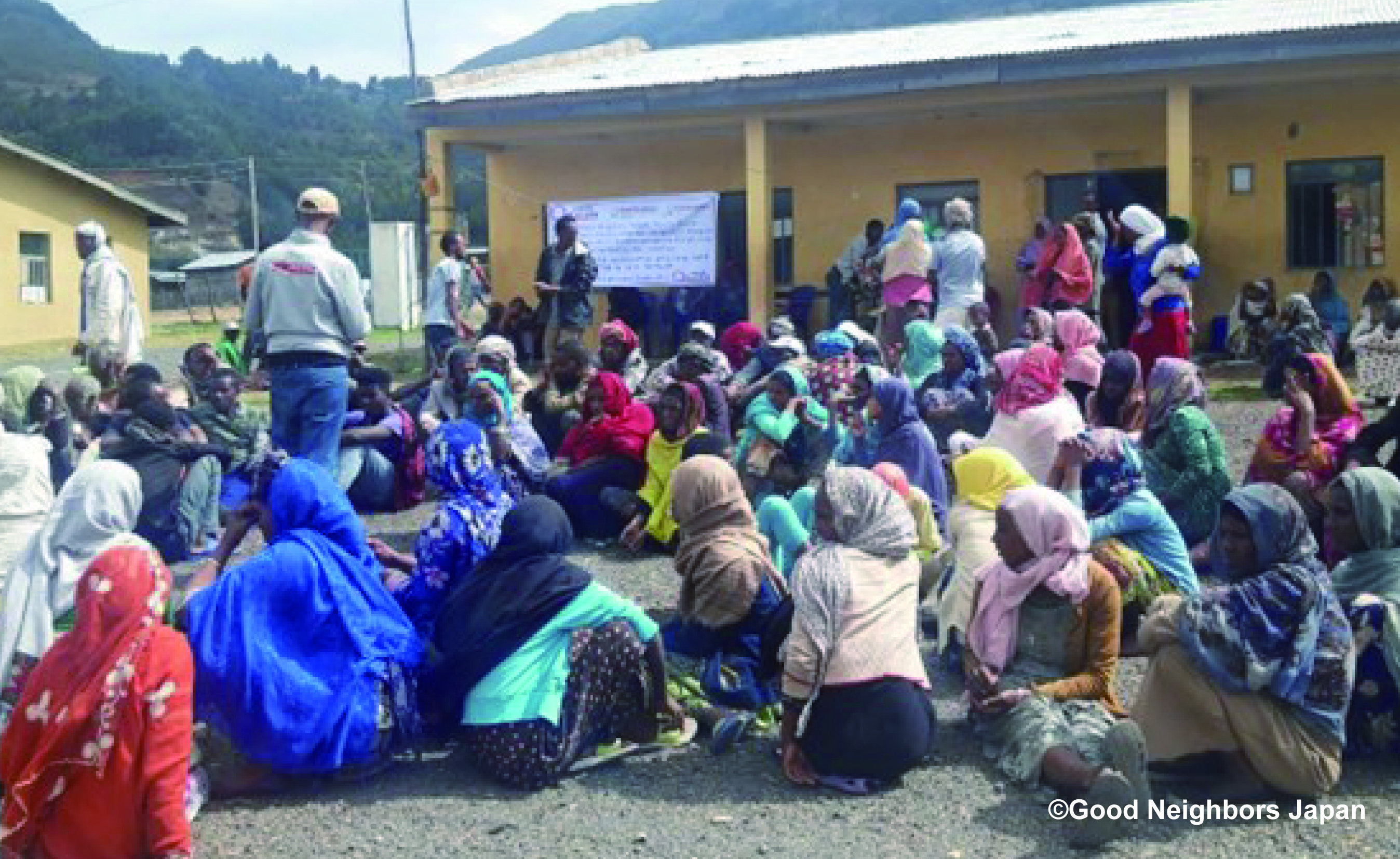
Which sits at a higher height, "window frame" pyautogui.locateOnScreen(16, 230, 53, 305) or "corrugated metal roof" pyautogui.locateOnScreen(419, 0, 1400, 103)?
"corrugated metal roof" pyautogui.locateOnScreen(419, 0, 1400, 103)

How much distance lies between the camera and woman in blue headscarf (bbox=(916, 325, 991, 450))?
9.51m

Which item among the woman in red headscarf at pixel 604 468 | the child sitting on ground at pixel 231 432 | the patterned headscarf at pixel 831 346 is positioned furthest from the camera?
the patterned headscarf at pixel 831 346

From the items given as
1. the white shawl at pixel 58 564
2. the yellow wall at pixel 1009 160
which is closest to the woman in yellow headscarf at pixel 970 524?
the white shawl at pixel 58 564

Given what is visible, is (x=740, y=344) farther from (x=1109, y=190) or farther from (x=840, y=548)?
(x=840, y=548)

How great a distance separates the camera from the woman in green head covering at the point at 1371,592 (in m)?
5.24

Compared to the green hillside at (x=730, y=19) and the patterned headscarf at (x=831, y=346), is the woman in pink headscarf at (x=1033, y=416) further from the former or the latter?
the green hillside at (x=730, y=19)

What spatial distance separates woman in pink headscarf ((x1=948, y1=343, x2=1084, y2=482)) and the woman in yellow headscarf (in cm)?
128

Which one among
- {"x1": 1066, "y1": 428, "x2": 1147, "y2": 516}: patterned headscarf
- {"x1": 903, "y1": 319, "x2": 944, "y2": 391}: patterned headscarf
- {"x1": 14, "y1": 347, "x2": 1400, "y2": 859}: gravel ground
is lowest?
{"x1": 14, "y1": 347, "x2": 1400, "y2": 859}: gravel ground

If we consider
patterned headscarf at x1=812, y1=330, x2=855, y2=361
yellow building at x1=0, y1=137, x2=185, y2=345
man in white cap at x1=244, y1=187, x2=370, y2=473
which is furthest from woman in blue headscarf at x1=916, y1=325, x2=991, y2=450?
yellow building at x1=0, y1=137, x2=185, y2=345

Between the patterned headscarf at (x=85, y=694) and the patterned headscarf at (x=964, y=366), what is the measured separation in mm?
6108

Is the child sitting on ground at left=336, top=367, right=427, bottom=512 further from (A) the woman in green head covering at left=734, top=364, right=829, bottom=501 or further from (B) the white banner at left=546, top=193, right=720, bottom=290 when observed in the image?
(B) the white banner at left=546, top=193, right=720, bottom=290

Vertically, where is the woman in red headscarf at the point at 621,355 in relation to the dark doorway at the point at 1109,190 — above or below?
below

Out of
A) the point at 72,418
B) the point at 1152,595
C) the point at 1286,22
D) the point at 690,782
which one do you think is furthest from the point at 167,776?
the point at 1286,22

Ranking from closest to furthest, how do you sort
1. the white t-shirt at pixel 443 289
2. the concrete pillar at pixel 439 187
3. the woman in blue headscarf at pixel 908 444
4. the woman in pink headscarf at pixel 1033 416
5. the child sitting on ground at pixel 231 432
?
1. the woman in pink headscarf at pixel 1033 416
2. the woman in blue headscarf at pixel 908 444
3. the child sitting on ground at pixel 231 432
4. the white t-shirt at pixel 443 289
5. the concrete pillar at pixel 439 187
